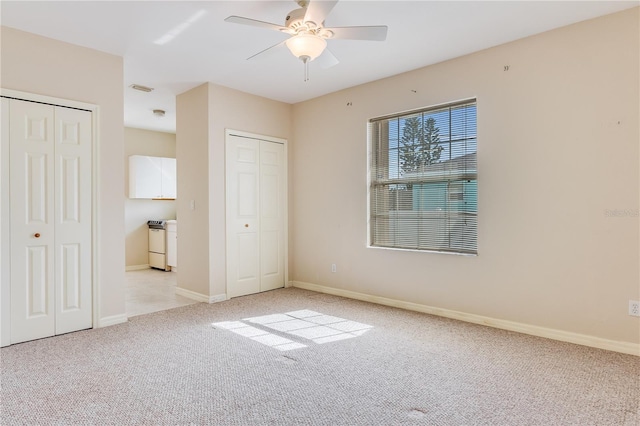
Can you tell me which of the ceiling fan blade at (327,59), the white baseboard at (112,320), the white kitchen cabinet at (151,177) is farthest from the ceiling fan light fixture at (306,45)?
the white kitchen cabinet at (151,177)

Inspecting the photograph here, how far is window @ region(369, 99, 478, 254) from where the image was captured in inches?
149

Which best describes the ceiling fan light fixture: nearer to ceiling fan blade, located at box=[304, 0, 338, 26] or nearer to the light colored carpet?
ceiling fan blade, located at box=[304, 0, 338, 26]

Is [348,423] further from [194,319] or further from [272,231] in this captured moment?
[272,231]

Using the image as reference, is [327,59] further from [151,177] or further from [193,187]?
[151,177]

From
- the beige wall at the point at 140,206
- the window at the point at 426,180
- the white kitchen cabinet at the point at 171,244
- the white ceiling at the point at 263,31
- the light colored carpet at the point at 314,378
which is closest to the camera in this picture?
the light colored carpet at the point at 314,378

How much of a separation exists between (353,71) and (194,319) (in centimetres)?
314

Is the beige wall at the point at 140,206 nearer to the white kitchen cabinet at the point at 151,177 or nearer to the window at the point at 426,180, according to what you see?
the white kitchen cabinet at the point at 151,177

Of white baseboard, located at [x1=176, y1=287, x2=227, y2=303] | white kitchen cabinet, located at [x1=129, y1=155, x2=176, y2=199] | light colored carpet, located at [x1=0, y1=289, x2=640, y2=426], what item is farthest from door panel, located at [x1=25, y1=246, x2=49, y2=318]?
white kitchen cabinet, located at [x1=129, y1=155, x2=176, y2=199]

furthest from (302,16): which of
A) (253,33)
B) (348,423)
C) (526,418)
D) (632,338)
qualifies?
(632,338)

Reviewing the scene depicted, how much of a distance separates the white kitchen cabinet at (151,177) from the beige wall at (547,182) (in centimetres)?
444

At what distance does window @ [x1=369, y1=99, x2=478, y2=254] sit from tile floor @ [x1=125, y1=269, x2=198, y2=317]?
2578mm

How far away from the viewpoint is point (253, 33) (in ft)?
10.7

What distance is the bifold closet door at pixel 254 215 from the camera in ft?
15.7

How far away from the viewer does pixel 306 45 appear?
8.70 ft
